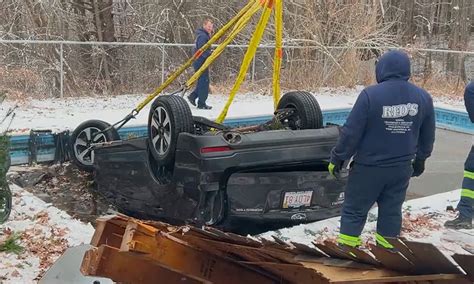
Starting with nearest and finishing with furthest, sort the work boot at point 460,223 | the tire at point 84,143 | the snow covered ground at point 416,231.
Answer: the snow covered ground at point 416,231 < the work boot at point 460,223 < the tire at point 84,143

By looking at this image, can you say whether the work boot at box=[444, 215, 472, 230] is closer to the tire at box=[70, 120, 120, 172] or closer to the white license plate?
the white license plate

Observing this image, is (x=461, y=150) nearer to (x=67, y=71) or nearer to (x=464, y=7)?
(x=67, y=71)

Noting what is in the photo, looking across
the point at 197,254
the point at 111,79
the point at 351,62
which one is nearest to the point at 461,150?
the point at 351,62

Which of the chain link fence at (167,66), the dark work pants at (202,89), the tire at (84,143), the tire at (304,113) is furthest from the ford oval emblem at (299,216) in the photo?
the chain link fence at (167,66)

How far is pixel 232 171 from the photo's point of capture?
545 cm

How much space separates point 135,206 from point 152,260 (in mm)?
3519

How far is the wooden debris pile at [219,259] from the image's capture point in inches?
109

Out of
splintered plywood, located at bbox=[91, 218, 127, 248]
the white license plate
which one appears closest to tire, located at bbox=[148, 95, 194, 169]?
the white license plate

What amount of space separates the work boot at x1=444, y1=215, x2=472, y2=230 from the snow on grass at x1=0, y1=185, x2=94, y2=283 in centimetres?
345

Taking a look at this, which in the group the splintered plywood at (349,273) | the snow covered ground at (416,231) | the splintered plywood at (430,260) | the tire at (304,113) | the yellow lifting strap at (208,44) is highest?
the yellow lifting strap at (208,44)

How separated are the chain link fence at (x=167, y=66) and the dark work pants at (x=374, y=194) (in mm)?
11704

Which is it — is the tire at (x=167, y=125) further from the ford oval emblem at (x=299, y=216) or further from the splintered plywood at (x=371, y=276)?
the splintered plywood at (x=371, y=276)

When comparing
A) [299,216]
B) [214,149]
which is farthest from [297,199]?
[214,149]

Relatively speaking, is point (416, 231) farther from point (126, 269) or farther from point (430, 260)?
point (126, 269)
